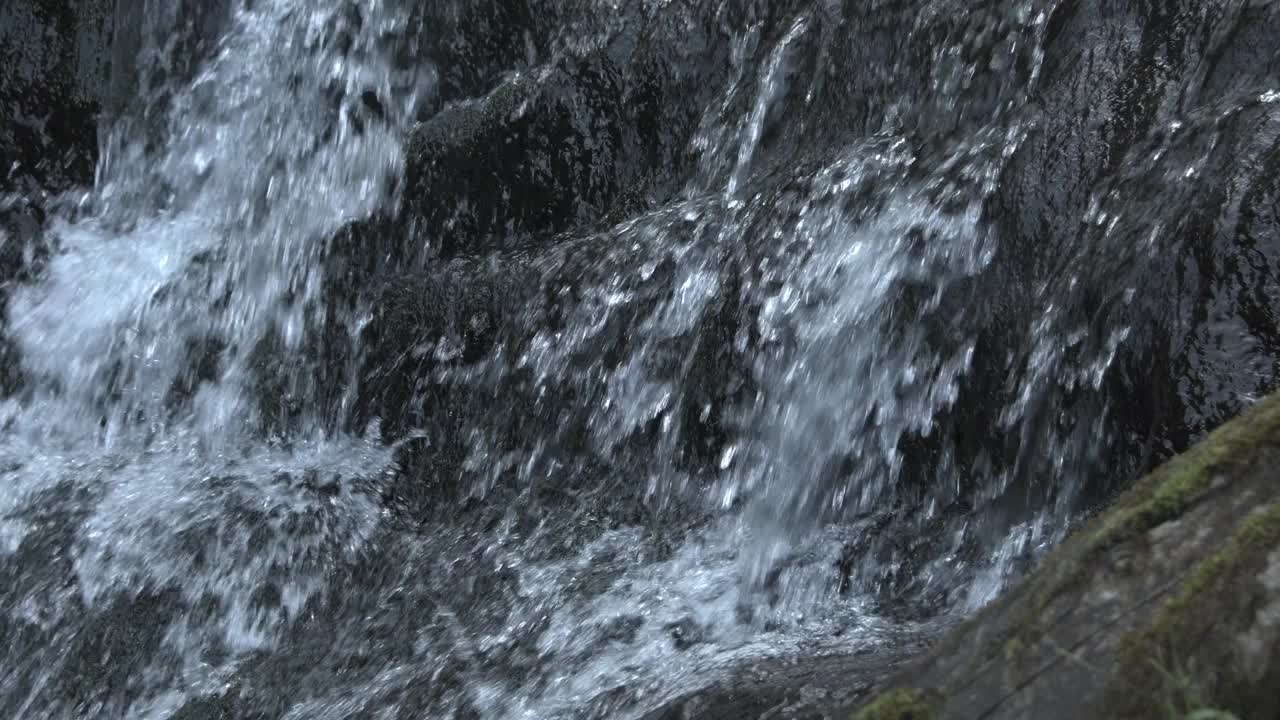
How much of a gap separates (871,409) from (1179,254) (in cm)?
111

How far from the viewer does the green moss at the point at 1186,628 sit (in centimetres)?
175

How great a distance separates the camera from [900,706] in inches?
75.9

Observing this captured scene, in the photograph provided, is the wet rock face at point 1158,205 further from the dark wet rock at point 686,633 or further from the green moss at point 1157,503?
the green moss at point 1157,503

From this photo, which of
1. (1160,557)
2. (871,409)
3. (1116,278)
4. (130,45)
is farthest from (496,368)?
(1160,557)

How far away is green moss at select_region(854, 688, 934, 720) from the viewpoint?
190cm

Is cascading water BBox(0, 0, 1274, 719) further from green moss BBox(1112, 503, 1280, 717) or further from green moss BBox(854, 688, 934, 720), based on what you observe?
green moss BBox(1112, 503, 1280, 717)

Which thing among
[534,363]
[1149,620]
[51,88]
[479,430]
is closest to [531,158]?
[534,363]

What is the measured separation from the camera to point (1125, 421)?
375cm

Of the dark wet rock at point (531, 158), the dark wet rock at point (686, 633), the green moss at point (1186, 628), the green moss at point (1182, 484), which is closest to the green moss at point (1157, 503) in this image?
the green moss at point (1182, 484)

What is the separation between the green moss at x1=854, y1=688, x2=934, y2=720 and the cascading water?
63.5 inches

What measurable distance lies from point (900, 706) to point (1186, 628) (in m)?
0.39

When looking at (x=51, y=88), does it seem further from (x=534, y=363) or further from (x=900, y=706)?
(x=900, y=706)

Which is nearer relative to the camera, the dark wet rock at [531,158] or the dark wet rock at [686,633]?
the dark wet rock at [686,633]

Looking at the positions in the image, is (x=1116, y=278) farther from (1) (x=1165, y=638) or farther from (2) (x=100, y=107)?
(2) (x=100, y=107)
